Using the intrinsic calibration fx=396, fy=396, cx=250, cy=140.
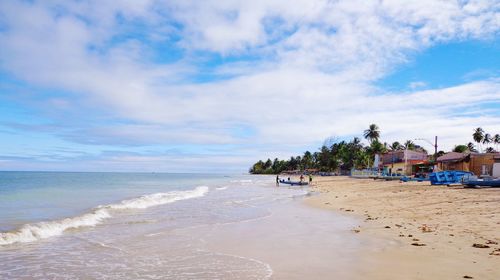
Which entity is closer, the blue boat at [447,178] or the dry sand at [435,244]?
the dry sand at [435,244]

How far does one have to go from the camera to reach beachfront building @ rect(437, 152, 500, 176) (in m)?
52.0

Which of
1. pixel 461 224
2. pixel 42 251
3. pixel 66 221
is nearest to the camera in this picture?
pixel 42 251

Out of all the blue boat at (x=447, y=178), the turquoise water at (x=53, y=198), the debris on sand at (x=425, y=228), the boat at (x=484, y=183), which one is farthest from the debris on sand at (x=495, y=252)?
the blue boat at (x=447, y=178)

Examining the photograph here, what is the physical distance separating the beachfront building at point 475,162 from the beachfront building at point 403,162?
10.2m

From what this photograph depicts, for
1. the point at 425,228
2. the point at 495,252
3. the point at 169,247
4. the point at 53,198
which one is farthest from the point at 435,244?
the point at 53,198

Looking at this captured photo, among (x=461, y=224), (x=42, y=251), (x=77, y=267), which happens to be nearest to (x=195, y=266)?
(x=77, y=267)

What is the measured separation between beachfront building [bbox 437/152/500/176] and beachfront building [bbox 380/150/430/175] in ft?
33.4

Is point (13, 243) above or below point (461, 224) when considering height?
below

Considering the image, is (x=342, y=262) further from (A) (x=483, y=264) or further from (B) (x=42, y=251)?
(B) (x=42, y=251)

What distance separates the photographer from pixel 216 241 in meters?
12.5

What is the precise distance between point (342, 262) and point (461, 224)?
647 cm

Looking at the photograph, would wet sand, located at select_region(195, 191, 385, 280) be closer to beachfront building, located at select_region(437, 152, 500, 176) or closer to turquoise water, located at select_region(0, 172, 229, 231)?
turquoise water, located at select_region(0, 172, 229, 231)

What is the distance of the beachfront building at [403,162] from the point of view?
3007 inches

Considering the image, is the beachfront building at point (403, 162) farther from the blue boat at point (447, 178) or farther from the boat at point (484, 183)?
the boat at point (484, 183)
